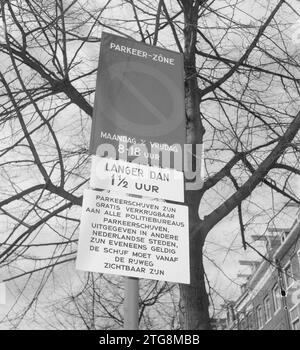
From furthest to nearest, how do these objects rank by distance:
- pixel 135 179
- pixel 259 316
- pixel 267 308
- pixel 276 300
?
pixel 259 316, pixel 267 308, pixel 276 300, pixel 135 179

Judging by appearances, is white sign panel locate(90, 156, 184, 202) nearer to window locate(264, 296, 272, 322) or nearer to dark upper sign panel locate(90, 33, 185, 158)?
dark upper sign panel locate(90, 33, 185, 158)

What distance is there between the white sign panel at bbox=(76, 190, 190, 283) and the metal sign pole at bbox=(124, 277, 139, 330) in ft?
0.63

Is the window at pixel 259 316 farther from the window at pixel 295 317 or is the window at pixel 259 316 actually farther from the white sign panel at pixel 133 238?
the white sign panel at pixel 133 238

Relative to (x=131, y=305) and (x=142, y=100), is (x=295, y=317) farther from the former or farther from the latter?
(x=131, y=305)

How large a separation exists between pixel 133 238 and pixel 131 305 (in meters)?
0.37

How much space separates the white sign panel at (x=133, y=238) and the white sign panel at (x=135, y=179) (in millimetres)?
68

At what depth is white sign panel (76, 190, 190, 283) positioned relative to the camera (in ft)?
8.74

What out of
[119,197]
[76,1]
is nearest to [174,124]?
[119,197]

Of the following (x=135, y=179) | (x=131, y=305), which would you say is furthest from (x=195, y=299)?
(x=135, y=179)

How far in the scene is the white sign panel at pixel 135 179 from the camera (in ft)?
9.55

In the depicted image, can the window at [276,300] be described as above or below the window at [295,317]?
above

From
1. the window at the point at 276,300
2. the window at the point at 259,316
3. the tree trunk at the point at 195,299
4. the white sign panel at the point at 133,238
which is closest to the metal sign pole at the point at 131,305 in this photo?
the white sign panel at the point at 133,238

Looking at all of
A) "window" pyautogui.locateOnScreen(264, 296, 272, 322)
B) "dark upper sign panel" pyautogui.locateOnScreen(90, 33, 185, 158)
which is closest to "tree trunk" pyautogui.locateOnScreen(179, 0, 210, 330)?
"dark upper sign panel" pyautogui.locateOnScreen(90, 33, 185, 158)

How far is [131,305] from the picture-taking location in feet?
9.22
